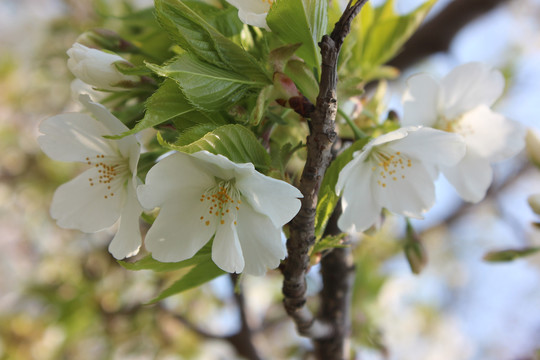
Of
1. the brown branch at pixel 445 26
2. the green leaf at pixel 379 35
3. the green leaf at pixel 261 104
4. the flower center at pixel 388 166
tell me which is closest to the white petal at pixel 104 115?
the green leaf at pixel 261 104

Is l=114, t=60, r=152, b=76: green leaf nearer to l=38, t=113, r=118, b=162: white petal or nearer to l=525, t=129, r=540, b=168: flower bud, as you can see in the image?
l=38, t=113, r=118, b=162: white petal

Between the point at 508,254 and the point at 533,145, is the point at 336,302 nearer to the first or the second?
the point at 508,254

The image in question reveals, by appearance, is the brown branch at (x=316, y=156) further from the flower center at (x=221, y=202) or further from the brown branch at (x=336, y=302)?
the brown branch at (x=336, y=302)

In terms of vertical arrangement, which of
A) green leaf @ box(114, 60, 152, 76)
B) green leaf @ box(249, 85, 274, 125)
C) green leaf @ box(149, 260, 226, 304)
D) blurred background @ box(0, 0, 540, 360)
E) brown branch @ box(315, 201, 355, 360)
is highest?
green leaf @ box(249, 85, 274, 125)

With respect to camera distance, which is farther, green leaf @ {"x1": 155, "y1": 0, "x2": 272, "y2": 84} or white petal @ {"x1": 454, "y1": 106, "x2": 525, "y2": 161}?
white petal @ {"x1": 454, "y1": 106, "x2": 525, "y2": 161}

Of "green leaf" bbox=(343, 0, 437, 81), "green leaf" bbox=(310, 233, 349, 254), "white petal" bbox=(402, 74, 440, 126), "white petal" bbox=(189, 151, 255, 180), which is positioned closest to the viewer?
"white petal" bbox=(189, 151, 255, 180)

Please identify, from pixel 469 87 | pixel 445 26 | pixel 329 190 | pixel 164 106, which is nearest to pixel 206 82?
pixel 164 106

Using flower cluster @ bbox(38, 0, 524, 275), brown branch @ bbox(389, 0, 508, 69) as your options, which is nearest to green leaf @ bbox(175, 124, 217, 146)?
flower cluster @ bbox(38, 0, 524, 275)
